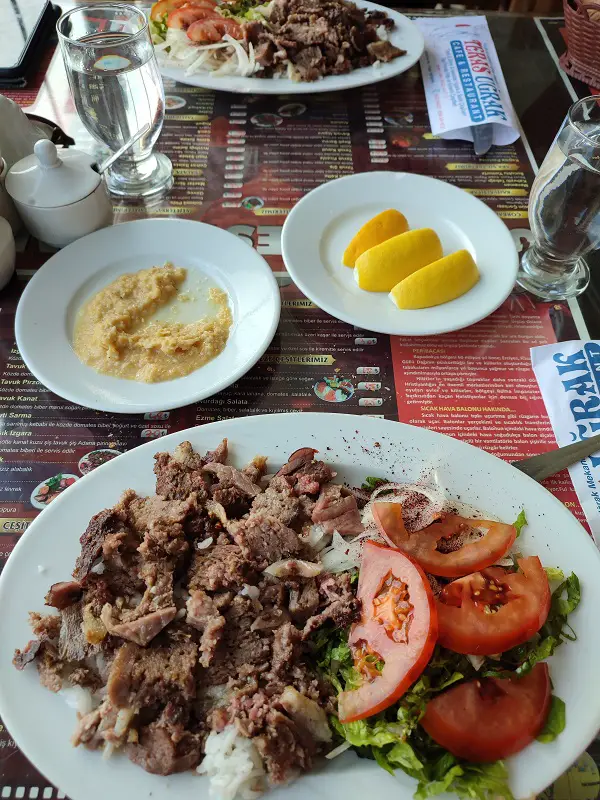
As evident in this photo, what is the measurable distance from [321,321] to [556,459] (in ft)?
2.83

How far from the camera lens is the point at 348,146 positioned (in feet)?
8.65

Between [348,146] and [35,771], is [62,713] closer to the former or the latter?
[35,771]

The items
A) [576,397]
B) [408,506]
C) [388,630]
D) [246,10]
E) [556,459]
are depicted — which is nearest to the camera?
[388,630]

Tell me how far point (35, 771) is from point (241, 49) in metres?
2.73

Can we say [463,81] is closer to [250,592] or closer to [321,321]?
[321,321]

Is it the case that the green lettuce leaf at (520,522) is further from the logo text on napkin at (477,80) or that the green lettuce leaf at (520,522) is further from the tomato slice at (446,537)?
the logo text on napkin at (477,80)

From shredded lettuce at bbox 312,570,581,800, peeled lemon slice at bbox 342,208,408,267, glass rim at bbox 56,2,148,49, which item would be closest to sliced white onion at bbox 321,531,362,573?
shredded lettuce at bbox 312,570,581,800

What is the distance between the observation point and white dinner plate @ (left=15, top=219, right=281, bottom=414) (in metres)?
1.69

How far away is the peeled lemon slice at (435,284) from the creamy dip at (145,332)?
58 cm

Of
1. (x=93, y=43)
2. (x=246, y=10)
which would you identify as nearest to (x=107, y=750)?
(x=93, y=43)

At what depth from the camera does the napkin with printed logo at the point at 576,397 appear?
1.66 m

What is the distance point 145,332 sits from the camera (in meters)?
1.88

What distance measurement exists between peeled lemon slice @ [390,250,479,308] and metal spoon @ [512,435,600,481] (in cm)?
60

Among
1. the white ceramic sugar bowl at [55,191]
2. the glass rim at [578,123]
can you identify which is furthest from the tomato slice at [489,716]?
the white ceramic sugar bowl at [55,191]
